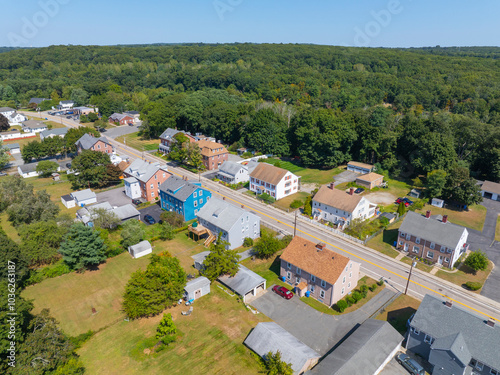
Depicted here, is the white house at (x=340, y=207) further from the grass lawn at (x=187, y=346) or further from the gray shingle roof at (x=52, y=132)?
the gray shingle roof at (x=52, y=132)

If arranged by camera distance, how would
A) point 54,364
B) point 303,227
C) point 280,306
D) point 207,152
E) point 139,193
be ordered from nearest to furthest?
point 54,364, point 280,306, point 303,227, point 139,193, point 207,152

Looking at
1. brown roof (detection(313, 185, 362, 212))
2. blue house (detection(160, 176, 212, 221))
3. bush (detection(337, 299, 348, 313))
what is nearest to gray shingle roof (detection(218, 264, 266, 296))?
bush (detection(337, 299, 348, 313))

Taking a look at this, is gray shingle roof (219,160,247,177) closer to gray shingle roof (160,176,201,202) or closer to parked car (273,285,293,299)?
gray shingle roof (160,176,201,202)

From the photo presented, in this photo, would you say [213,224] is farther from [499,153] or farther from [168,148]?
[499,153]

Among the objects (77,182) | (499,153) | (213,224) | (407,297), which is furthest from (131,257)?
(499,153)

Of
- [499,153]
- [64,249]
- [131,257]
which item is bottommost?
[131,257]

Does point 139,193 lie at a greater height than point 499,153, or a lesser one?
lesser

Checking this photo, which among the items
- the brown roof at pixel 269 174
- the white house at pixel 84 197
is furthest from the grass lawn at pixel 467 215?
the white house at pixel 84 197
